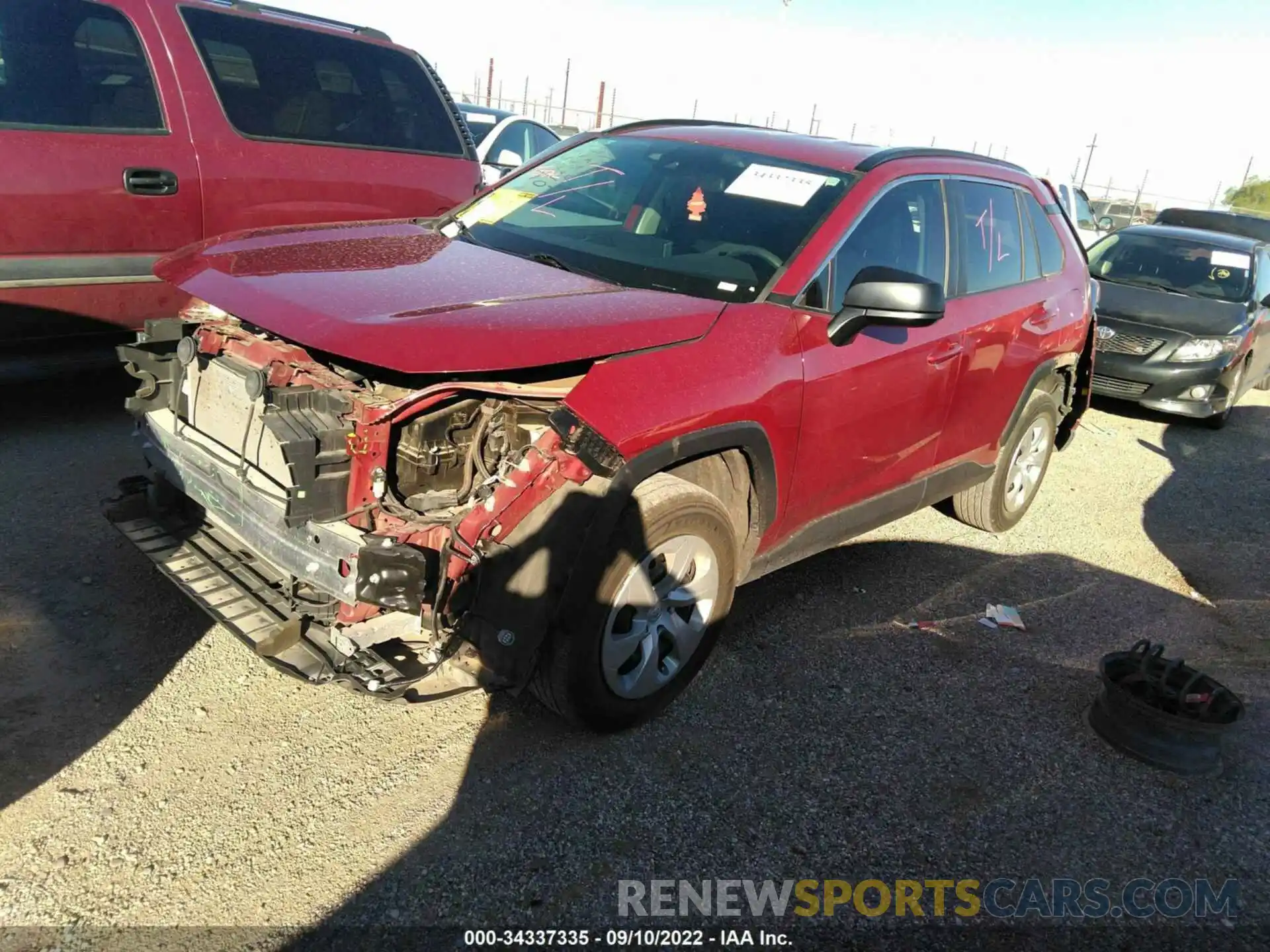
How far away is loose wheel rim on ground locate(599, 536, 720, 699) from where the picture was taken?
9.45 feet

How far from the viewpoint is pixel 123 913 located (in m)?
2.26

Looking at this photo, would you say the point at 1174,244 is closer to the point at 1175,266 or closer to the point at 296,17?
the point at 1175,266

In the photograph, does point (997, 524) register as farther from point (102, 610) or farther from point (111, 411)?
point (111, 411)

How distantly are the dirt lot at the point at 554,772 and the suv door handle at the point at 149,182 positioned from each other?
1465 mm

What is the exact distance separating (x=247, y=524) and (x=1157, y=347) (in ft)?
26.4

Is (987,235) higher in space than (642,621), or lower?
higher

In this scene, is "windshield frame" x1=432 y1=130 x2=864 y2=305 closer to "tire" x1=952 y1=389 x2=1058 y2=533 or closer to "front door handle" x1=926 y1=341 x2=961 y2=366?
"front door handle" x1=926 y1=341 x2=961 y2=366

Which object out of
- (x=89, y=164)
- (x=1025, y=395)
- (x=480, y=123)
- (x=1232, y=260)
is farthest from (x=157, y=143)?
(x=1232, y=260)

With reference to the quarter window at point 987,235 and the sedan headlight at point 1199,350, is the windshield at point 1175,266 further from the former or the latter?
the quarter window at point 987,235

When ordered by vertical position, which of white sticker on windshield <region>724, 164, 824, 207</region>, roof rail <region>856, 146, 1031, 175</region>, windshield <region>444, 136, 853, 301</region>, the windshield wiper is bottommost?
the windshield wiper

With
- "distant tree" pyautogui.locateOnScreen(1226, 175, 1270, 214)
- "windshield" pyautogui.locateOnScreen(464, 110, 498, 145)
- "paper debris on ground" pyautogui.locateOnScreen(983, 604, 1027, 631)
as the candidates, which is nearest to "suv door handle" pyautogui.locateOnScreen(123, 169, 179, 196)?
"paper debris on ground" pyautogui.locateOnScreen(983, 604, 1027, 631)

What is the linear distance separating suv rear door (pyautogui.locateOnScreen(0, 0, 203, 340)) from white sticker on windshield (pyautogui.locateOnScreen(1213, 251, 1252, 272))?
30.2 feet

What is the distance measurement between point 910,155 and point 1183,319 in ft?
19.6

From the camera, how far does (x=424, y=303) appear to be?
2746 millimetres
